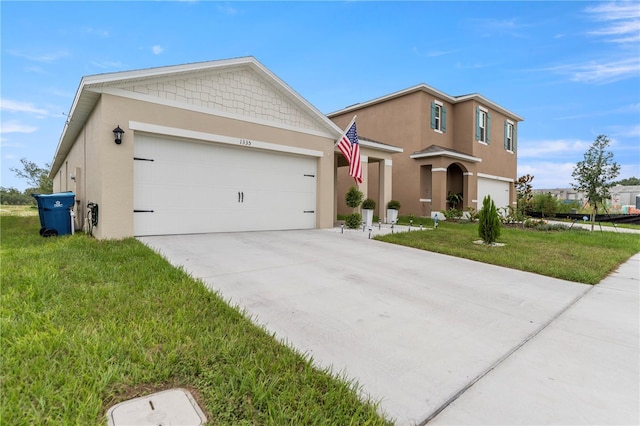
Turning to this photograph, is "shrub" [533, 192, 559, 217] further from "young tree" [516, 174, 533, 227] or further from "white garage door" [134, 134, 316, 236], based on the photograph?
"white garage door" [134, 134, 316, 236]

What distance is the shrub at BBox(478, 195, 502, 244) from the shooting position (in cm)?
784

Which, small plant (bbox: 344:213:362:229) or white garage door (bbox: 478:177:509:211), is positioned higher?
white garage door (bbox: 478:177:509:211)

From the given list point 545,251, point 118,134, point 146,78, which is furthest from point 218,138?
point 545,251

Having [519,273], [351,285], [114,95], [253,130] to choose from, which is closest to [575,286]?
[519,273]

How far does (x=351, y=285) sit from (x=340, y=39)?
11196 millimetres

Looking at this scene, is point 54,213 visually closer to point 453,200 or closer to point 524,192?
point 524,192

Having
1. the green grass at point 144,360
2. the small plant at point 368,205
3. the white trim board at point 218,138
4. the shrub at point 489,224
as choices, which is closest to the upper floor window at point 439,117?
the small plant at point 368,205

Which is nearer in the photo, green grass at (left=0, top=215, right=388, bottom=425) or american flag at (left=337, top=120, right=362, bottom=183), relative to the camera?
green grass at (left=0, top=215, right=388, bottom=425)

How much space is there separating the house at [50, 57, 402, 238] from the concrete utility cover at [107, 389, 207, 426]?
5.90 metres

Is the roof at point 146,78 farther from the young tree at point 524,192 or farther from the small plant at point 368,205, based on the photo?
the young tree at point 524,192

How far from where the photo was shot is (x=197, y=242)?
21.5ft

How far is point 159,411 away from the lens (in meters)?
1.63

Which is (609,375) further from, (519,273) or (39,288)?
(39,288)

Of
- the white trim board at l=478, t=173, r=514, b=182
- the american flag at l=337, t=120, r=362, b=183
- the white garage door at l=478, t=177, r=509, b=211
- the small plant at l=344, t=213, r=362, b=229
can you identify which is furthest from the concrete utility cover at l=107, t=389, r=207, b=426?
the white trim board at l=478, t=173, r=514, b=182
